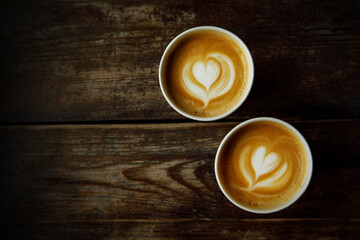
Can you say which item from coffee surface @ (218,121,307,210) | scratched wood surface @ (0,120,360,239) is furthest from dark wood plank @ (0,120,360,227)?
coffee surface @ (218,121,307,210)

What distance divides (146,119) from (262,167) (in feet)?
1.37

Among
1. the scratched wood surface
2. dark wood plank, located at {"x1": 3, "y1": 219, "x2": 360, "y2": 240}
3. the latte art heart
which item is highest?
the latte art heart

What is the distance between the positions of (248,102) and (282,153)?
0.21m

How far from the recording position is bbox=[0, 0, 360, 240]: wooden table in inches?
38.2

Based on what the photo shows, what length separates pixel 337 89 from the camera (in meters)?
0.98

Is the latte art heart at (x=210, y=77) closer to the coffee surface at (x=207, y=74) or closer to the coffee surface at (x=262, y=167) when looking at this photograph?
the coffee surface at (x=207, y=74)

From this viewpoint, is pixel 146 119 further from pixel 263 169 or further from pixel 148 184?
pixel 263 169

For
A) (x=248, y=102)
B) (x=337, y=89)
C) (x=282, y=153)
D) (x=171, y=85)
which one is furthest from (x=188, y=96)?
(x=337, y=89)

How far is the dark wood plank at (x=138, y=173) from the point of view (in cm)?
97

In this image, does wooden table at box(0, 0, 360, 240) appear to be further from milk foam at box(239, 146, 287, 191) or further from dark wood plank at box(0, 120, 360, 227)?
milk foam at box(239, 146, 287, 191)

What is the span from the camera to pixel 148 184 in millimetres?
996

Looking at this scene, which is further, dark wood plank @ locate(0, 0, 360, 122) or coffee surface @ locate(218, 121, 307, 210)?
dark wood plank @ locate(0, 0, 360, 122)

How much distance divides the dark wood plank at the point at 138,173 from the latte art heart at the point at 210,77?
5.0 inches

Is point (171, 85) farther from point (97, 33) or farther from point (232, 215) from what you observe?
point (232, 215)
